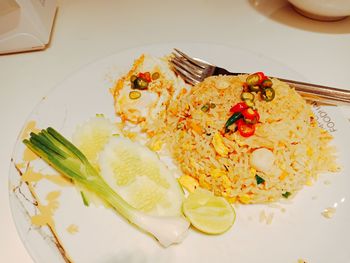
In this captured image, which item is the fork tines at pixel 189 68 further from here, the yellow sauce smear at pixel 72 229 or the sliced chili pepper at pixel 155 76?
the yellow sauce smear at pixel 72 229

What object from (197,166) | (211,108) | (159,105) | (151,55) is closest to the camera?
(197,166)

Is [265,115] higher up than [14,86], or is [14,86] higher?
[265,115]

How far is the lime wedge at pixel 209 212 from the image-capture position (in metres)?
1.35

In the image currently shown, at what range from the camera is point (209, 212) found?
1.40 meters

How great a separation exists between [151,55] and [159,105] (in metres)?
0.38

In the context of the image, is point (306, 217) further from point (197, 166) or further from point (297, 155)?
point (197, 166)

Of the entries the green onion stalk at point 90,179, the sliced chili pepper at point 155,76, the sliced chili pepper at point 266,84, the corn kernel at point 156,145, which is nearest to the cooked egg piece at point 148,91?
the sliced chili pepper at point 155,76

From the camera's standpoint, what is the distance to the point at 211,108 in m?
1.69

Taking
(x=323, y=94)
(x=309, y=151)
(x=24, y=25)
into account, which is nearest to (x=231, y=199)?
(x=309, y=151)

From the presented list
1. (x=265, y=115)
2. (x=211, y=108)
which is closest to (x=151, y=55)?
(x=211, y=108)

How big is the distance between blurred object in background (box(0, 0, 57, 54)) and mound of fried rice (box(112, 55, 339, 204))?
109cm

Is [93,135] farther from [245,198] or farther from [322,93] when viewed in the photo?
[322,93]

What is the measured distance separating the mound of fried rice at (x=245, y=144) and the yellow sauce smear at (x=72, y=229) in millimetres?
525

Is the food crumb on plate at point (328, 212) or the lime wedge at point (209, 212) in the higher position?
the food crumb on plate at point (328, 212)
